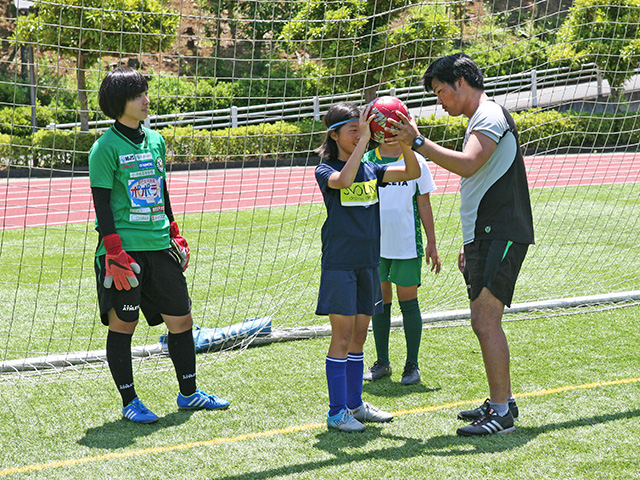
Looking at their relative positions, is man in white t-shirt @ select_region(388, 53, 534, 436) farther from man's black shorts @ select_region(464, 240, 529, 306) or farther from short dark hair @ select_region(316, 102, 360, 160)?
short dark hair @ select_region(316, 102, 360, 160)

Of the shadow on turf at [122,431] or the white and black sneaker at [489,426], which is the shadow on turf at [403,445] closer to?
the white and black sneaker at [489,426]

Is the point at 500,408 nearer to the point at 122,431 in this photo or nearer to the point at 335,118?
the point at 335,118

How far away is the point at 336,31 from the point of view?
5.54 meters

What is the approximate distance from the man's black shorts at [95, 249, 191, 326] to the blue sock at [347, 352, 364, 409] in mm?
955

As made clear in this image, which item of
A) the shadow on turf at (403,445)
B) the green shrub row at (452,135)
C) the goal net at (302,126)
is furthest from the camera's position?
the green shrub row at (452,135)

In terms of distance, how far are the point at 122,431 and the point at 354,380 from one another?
1221mm

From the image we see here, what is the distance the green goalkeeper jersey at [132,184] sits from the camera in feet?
11.7

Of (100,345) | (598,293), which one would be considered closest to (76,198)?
(100,345)

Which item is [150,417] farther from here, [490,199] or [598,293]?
[598,293]

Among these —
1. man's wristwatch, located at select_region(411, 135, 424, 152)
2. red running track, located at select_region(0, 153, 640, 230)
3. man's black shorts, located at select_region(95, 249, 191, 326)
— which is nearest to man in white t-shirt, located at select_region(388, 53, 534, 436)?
man's wristwatch, located at select_region(411, 135, 424, 152)

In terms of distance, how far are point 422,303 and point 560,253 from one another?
2.62 metres

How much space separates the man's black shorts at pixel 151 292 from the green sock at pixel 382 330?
3.93ft

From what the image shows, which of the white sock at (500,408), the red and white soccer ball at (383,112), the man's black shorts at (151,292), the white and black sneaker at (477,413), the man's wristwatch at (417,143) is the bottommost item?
the white and black sneaker at (477,413)

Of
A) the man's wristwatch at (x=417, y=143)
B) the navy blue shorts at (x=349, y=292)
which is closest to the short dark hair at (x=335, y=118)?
the man's wristwatch at (x=417, y=143)
